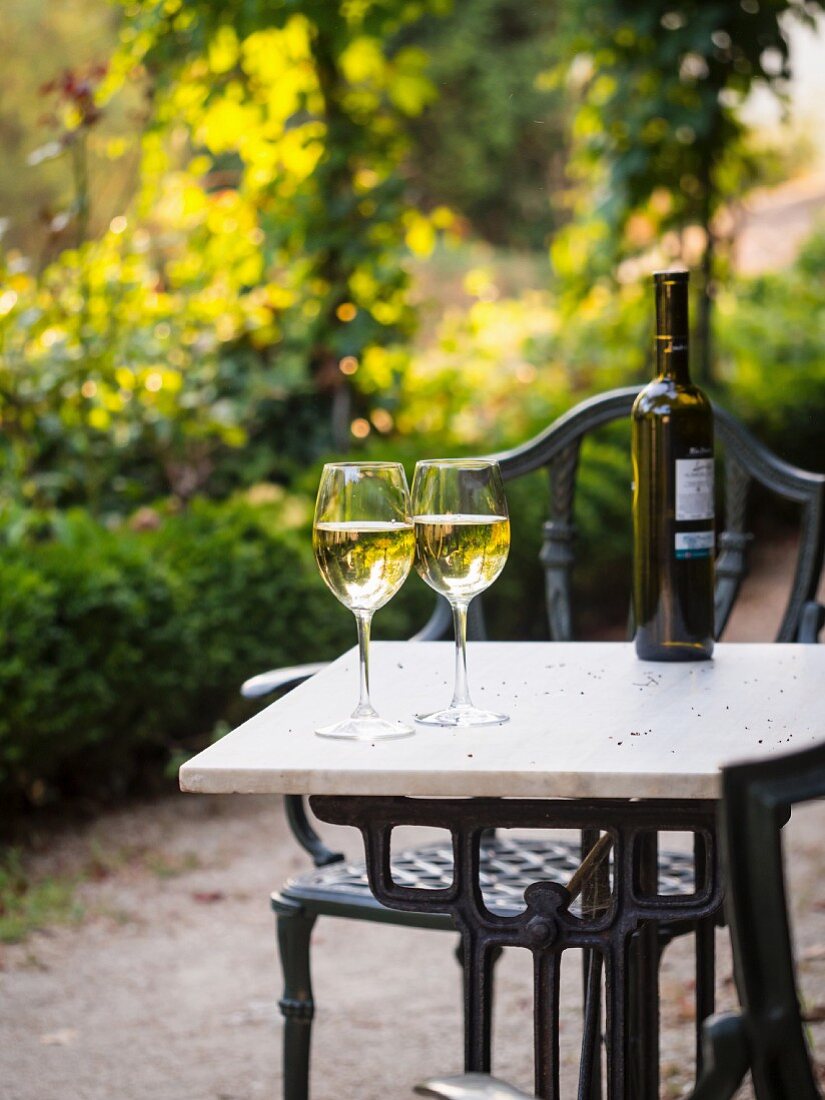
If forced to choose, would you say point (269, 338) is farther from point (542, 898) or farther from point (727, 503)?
point (542, 898)

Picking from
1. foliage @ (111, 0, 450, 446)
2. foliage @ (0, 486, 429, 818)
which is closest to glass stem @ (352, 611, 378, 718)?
foliage @ (0, 486, 429, 818)

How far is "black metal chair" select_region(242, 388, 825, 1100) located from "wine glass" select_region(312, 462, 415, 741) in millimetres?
612

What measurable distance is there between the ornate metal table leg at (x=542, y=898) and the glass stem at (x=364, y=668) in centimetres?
11

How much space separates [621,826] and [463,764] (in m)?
0.17

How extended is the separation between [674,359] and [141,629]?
101 inches

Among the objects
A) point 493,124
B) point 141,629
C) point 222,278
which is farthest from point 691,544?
point 493,124

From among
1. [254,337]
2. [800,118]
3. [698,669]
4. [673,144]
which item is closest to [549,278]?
[800,118]

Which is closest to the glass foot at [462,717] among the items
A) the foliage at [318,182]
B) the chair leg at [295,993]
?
the chair leg at [295,993]

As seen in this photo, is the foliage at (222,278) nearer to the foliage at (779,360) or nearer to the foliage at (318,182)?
the foliage at (318,182)

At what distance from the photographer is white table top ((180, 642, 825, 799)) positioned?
4.10 feet

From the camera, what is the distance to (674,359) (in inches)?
69.4

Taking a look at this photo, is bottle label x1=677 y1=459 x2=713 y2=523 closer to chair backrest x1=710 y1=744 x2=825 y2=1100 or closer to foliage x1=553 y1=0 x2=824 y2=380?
chair backrest x1=710 y1=744 x2=825 y2=1100

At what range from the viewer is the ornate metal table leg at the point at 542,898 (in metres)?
1.34

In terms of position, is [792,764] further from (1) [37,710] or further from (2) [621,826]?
(1) [37,710]
